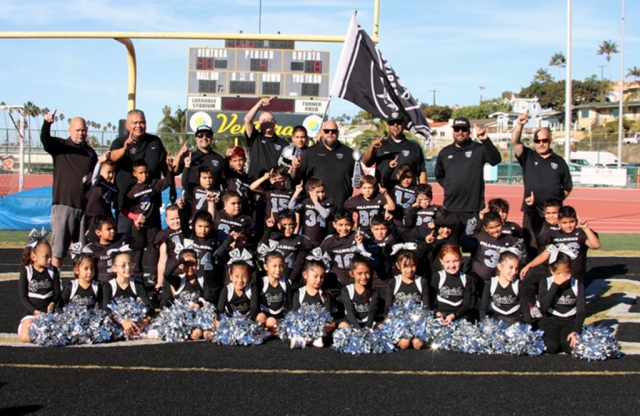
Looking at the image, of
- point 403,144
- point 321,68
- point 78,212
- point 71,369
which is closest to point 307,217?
point 403,144

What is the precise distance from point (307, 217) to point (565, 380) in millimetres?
3088

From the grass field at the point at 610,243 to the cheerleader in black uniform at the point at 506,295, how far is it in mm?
5739

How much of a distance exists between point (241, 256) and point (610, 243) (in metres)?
8.56

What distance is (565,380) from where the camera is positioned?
14.9 ft

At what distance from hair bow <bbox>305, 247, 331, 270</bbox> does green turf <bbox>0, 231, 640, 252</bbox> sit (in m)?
6.38

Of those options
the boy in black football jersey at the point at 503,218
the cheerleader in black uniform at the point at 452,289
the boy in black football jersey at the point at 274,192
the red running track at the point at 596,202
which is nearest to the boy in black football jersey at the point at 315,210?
the boy in black football jersey at the point at 274,192

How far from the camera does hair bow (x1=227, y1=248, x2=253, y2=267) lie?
607cm

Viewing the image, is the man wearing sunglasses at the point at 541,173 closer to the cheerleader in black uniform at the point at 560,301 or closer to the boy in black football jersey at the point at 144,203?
the cheerleader in black uniform at the point at 560,301

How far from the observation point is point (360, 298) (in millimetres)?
5688

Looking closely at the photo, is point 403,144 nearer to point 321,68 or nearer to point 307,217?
point 307,217

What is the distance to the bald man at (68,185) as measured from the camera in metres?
6.83

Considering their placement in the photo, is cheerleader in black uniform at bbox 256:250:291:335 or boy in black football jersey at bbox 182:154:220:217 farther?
boy in black football jersey at bbox 182:154:220:217

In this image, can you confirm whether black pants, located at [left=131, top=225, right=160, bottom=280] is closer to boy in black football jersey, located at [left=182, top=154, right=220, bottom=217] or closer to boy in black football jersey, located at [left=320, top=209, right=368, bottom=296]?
boy in black football jersey, located at [left=182, top=154, right=220, bottom=217]

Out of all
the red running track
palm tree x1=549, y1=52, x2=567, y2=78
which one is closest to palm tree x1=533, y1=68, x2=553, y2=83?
palm tree x1=549, y1=52, x2=567, y2=78
